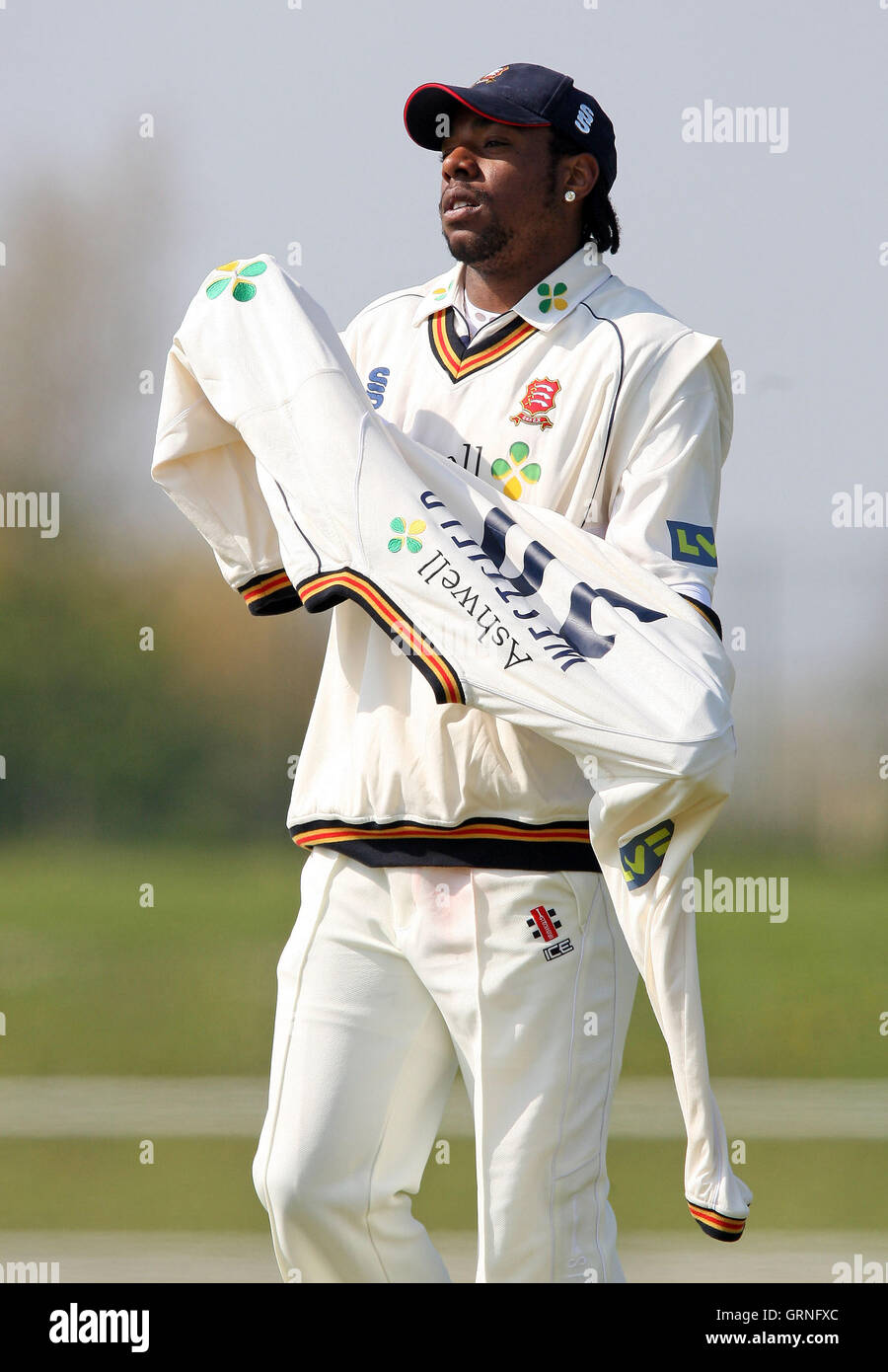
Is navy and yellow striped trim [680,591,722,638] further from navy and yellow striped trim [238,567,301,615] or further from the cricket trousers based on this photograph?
navy and yellow striped trim [238,567,301,615]

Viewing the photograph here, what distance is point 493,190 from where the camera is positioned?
2.27 m

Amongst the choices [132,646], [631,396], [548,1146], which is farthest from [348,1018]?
[132,646]

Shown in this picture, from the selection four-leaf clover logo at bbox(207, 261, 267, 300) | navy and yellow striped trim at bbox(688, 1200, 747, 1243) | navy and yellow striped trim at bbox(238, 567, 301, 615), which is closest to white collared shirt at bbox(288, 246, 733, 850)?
navy and yellow striped trim at bbox(238, 567, 301, 615)

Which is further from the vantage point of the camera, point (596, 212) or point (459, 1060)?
point (596, 212)

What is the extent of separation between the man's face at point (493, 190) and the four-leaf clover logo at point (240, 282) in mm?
267

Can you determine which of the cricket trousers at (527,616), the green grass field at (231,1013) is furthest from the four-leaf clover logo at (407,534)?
the green grass field at (231,1013)

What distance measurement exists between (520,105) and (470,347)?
0.33m

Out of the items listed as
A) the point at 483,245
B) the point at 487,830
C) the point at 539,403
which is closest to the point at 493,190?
the point at 483,245

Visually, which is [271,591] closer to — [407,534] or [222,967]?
[407,534]

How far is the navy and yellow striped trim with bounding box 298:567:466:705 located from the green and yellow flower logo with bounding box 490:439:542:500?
244 millimetres

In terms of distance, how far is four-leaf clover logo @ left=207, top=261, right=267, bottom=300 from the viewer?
2314mm

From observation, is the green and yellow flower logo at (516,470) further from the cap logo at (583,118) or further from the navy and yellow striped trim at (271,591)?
the cap logo at (583,118)

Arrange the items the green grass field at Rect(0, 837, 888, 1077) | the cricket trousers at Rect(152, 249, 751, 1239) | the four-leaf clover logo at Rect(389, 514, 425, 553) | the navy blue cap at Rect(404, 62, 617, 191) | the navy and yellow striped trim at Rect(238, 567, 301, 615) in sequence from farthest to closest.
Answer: the green grass field at Rect(0, 837, 888, 1077)
the navy and yellow striped trim at Rect(238, 567, 301, 615)
the navy blue cap at Rect(404, 62, 617, 191)
the four-leaf clover logo at Rect(389, 514, 425, 553)
the cricket trousers at Rect(152, 249, 751, 1239)

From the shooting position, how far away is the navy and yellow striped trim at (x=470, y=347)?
2.28 m
